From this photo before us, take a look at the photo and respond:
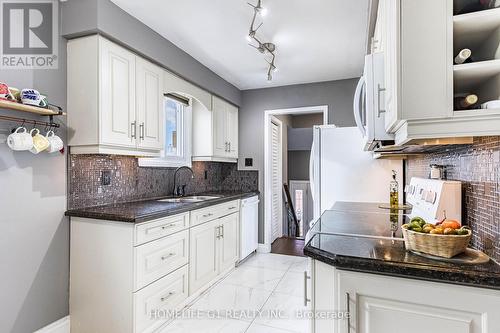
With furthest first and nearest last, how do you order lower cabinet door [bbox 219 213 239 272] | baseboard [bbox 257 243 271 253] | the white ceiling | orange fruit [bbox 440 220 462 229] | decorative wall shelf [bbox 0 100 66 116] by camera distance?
1. baseboard [bbox 257 243 271 253]
2. lower cabinet door [bbox 219 213 239 272]
3. the white ceiling
4. decorative wall shelf [bbox 0 100 66 116]
5. orange fruit [bbox 440 220 462 229]

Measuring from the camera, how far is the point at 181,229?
7.51ft

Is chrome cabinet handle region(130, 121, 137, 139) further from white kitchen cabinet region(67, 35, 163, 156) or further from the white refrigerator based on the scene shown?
the white refrigerator

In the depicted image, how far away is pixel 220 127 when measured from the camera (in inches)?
144

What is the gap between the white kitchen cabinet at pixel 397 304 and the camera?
0.82m

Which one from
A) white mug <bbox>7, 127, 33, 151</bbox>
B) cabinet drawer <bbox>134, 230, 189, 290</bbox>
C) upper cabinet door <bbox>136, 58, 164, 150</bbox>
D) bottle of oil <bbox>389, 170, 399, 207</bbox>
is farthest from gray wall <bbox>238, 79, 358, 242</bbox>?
white mug <bbox>7, 127, 33, 151</bbox>

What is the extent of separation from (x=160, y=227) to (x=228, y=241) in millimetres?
1252

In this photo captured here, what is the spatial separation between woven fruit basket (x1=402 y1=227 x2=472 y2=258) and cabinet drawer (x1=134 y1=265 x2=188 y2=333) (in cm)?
171

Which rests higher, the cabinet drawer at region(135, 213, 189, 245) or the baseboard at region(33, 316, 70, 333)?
the cabinet drawer at region(135, 213, 189, 245)

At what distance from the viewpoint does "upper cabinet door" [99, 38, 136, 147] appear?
1.94 meters

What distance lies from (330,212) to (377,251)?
959mm

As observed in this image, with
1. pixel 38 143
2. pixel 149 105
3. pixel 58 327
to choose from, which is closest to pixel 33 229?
pixel 38 143

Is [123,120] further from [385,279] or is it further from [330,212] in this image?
[385,279]

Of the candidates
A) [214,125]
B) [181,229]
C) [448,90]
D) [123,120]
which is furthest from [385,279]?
[214,125]

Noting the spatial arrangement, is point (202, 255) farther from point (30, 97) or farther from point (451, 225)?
point (451, 225)
